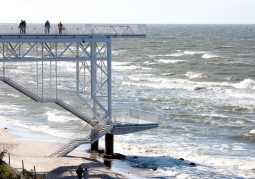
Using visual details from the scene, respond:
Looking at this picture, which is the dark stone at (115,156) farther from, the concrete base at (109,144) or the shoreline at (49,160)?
the shoreline at (49,160)

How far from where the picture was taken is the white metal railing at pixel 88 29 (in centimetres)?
3353

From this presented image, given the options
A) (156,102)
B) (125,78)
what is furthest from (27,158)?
(125,78)

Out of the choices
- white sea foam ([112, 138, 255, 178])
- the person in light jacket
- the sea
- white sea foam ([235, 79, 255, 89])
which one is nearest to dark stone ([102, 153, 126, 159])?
the sea

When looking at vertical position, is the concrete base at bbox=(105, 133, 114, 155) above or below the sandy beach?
above

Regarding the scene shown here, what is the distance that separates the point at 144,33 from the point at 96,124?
581cm

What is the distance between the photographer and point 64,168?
107 feet

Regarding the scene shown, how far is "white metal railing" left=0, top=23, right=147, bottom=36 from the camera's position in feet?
110

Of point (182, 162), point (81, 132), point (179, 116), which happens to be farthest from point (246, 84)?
point (81, 132)

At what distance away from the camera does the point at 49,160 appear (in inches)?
1342

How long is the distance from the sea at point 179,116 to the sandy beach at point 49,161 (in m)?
1.61

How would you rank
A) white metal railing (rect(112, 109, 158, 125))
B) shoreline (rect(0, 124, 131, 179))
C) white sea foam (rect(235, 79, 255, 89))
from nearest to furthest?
1. shoreline (rect(0, 124, 131, 179))
2. white metal railing (rect(112, 109, 158, 125))
3. white sea foam (rect(235, 79, 255, 89))

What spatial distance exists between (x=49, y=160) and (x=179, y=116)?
1884cm

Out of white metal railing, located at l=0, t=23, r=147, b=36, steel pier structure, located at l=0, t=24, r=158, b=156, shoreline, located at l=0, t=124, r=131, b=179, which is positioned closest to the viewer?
shoreline, located at l=0, t=124, r=131, b=179

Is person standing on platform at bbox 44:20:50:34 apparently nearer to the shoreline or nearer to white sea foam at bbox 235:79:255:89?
the shoreline
